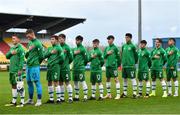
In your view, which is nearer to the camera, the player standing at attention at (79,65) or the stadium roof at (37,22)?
the player standing at attention at (79,65)

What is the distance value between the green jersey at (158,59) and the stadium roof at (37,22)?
1285 inches

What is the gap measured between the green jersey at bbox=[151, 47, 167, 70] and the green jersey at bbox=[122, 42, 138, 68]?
0.99 metres

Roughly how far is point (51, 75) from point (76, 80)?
1.33 metres

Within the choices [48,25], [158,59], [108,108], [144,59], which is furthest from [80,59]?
[48,25]

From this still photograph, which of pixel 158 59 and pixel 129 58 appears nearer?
pixel 129 58

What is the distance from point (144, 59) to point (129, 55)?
0.78 metres

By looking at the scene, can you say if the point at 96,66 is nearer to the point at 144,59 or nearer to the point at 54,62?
the point at 144,59

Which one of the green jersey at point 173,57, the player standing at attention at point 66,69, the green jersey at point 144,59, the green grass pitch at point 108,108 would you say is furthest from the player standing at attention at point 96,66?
the green jersey at point 173,57

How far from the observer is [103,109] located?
1341 centimetres

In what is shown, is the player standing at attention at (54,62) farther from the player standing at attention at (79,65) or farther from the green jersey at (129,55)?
the green jersey at (129,55)

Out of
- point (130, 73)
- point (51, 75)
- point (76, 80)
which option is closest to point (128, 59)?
point (130, 73)

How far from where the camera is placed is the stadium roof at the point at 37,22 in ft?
165

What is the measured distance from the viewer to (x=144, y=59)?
1772cm

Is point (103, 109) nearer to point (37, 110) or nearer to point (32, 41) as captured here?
point (37, 110)
